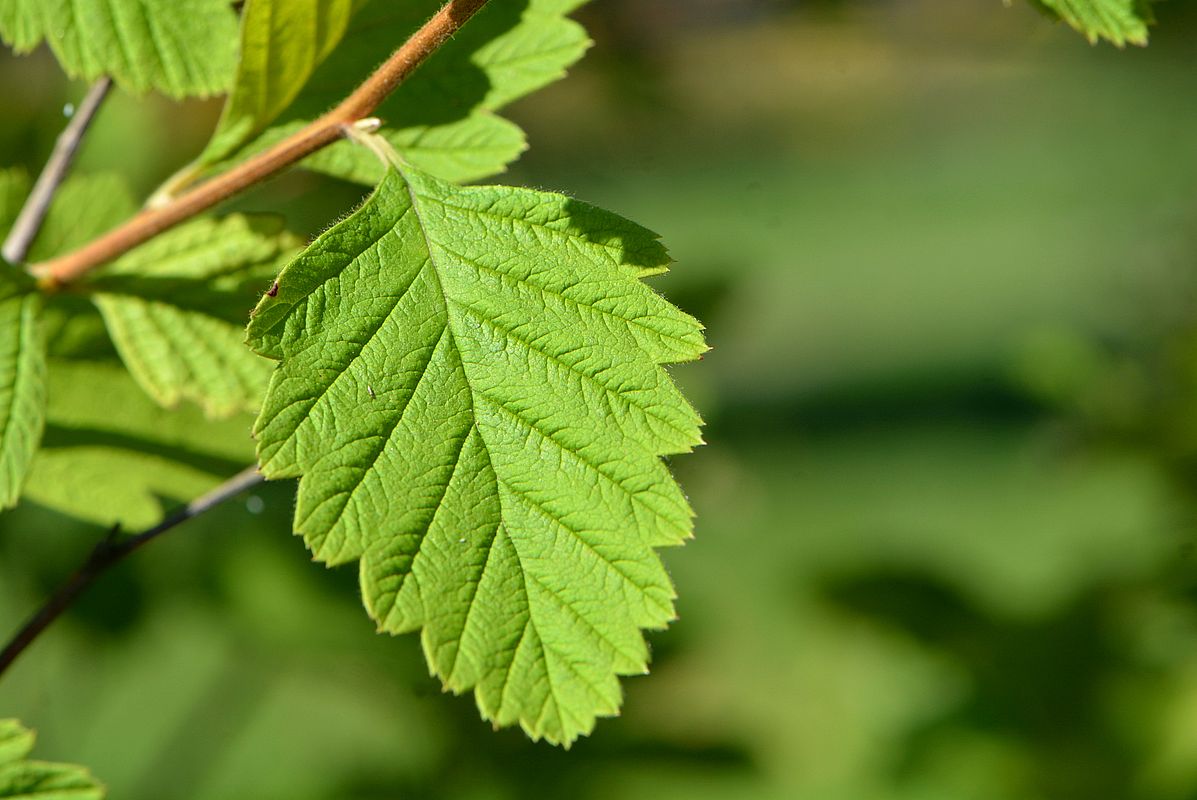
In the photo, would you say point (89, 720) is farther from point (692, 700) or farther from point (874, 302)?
point (874, 302)

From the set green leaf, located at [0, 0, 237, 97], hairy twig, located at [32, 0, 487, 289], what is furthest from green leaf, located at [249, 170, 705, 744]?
green leaf, located at [0, 0, 237, 97]

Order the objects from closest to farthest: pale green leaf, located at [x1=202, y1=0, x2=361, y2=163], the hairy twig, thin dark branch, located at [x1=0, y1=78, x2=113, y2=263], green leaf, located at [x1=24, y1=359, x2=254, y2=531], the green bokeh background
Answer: the hairy twig < pale green leaf, located at [x1=202, y1=0, x2=361, y2=163] < thin dark branch, located at [x1=0, y1=78, x2=113, y2=263] < green leaf, located at [x1=24, y1=359, x2=254, y2=531] < the green bokeh background

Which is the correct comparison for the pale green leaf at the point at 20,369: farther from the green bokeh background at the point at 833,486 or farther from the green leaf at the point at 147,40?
the green bokeh background at the point at 833,486

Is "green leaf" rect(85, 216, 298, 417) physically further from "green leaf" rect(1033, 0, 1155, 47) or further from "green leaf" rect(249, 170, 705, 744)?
"green leaf" rect(1033, 0, 1155, 47)

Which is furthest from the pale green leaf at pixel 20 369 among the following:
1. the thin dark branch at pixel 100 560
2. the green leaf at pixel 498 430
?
the green leaf at pixel 498 430

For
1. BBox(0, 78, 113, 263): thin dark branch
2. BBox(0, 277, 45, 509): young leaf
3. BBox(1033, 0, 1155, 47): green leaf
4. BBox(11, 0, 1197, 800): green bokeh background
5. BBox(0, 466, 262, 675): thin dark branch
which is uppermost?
BBox(1033, 0, 1155, 47): green leaf

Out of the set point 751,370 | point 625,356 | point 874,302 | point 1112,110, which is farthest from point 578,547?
point 1112,110

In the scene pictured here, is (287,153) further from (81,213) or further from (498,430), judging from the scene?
(81,213)
